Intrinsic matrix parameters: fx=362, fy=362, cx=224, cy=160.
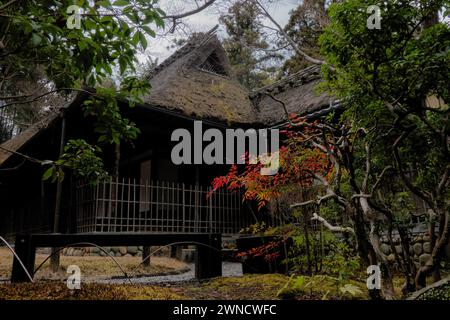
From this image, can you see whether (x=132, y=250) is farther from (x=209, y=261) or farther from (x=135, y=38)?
(x=135, y=38)

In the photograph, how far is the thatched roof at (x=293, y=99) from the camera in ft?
25.1

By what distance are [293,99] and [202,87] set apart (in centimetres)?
246

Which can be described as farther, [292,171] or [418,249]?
[418,249]

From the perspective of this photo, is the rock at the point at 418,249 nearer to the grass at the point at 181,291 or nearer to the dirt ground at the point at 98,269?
the grass at the point at 181,291

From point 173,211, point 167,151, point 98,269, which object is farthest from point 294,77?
point 98,269

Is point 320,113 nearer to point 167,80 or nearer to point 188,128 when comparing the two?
point 188,128

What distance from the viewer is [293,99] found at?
9641mm

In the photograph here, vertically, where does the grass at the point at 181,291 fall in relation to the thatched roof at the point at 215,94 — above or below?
below

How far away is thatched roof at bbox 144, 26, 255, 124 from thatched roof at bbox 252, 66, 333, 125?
1.23 ft

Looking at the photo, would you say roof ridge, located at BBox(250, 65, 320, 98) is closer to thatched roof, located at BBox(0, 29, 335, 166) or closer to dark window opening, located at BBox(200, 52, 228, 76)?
thatched roof, located at BBox(0, 29, 335, 166)

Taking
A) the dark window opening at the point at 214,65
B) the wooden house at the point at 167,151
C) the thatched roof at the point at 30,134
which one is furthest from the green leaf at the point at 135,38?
the dark window opening at the point at 214,65

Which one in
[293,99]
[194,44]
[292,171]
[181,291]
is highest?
[194,44]

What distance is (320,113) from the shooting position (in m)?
6.82

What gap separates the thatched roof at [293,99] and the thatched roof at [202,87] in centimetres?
38
